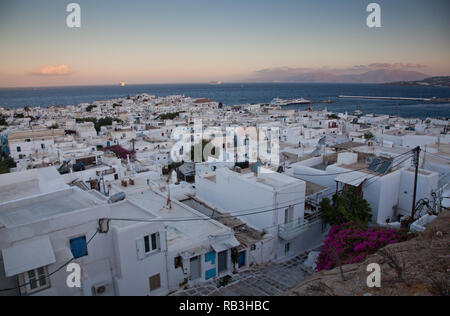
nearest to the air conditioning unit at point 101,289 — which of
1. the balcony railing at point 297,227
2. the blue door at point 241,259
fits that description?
the blue door at point 241,259

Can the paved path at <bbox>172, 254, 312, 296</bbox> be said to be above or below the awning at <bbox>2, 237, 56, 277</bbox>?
below

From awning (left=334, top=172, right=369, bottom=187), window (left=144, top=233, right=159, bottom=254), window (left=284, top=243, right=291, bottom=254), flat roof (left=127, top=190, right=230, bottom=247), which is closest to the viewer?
window (left=144, top=233, right=159, bottom=254)

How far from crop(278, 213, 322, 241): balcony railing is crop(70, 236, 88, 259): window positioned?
5501 mm

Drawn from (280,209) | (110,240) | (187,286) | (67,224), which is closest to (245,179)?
(280,209)

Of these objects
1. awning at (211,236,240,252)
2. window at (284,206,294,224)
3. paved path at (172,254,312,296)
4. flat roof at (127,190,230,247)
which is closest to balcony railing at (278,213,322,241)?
window at (284,206,294,224)

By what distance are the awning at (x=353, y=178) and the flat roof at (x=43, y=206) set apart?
773 centimetres

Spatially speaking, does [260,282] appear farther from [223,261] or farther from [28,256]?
[28,256]

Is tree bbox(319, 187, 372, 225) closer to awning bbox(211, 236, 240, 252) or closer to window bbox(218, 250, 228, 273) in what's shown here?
awning bbox(211, 236, 240, 252)

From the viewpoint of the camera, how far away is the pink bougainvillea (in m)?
7.08

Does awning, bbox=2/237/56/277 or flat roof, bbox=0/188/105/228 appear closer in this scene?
awning, bbox=2/237/56/277

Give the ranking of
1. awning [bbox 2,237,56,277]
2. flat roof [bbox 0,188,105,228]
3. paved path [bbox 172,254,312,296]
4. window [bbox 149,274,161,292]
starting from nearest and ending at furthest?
awning [bbox 2,237,56,277] → flat roof [bbox 0,188,105,228] → window [bbox 149,274,161,292] → paved path [bbox 172,254,312,296]

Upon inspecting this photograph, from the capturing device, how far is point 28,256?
5375 millimetres
